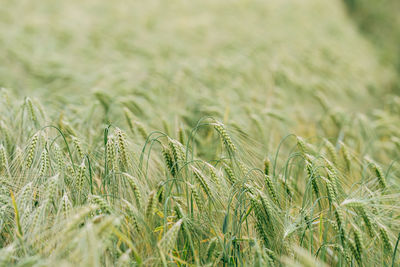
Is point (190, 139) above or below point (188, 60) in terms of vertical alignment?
below

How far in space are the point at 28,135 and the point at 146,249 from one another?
98cm

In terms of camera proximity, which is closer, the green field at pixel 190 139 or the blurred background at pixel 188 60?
the green field at pixel 190 139

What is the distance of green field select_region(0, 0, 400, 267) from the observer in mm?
1300

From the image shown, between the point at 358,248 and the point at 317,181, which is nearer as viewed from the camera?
the point at 358,248

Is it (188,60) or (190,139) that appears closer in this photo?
(190,139)

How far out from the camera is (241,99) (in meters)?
3.21

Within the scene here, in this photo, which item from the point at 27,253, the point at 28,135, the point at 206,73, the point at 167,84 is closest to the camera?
Result: the point at 27,253

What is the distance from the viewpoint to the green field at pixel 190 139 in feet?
4.26

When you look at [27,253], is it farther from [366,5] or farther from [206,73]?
[366,5]

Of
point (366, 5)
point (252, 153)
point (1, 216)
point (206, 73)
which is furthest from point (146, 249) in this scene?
point (366, 5)

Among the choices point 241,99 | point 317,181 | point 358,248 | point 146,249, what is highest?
point 241,99

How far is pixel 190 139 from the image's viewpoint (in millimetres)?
2242

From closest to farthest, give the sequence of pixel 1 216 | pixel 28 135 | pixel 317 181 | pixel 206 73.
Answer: pixel 1 216 < pixel 317 181 < pixel 28 135 < pixel 206 73

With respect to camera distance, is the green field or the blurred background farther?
the blurred background
